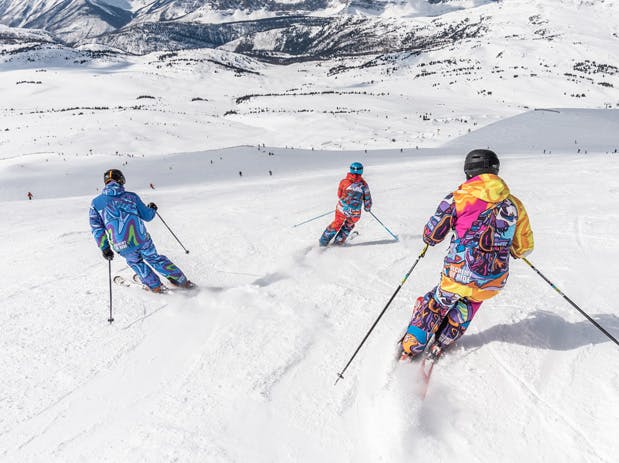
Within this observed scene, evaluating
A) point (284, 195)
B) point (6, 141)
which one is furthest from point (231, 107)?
point (284, 195)

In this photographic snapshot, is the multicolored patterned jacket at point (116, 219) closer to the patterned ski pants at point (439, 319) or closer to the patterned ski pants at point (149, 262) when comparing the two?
the patterned ski pants at point (149, 262)

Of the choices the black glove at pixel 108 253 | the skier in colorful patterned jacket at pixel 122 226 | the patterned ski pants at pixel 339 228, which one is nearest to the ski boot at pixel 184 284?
the skier in colorful patterned jacket at pixel 122 226

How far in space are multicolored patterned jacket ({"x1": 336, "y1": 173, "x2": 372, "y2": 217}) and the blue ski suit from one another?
2.98 metres

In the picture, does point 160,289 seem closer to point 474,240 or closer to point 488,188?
point 474,240

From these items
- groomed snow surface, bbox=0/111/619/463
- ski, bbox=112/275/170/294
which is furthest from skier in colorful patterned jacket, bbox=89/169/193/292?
groomed snow surface, bbox=0/111/619/463

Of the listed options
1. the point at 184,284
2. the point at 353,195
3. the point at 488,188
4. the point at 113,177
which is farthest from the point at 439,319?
the point at 113,177

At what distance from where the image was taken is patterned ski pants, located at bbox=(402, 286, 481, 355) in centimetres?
294

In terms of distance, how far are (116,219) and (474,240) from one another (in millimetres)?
3712

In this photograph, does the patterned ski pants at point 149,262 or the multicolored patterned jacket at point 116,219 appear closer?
the multicolored patterned jacket at point 116,219

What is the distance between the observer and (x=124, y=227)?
412 centimetres

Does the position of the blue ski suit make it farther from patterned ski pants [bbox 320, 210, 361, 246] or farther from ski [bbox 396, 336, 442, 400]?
ski [bbox 396, 336, 442, 400]

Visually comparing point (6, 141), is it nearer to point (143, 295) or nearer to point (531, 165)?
point (143, 295)

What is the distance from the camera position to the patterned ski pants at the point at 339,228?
609cm

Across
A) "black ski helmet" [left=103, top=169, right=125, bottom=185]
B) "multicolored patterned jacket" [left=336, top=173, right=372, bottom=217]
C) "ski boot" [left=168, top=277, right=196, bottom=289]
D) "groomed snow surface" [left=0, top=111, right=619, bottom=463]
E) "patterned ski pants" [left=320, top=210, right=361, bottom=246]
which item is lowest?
"groomed snow surface" [left=0, top=111, right=619, bottom=463]
